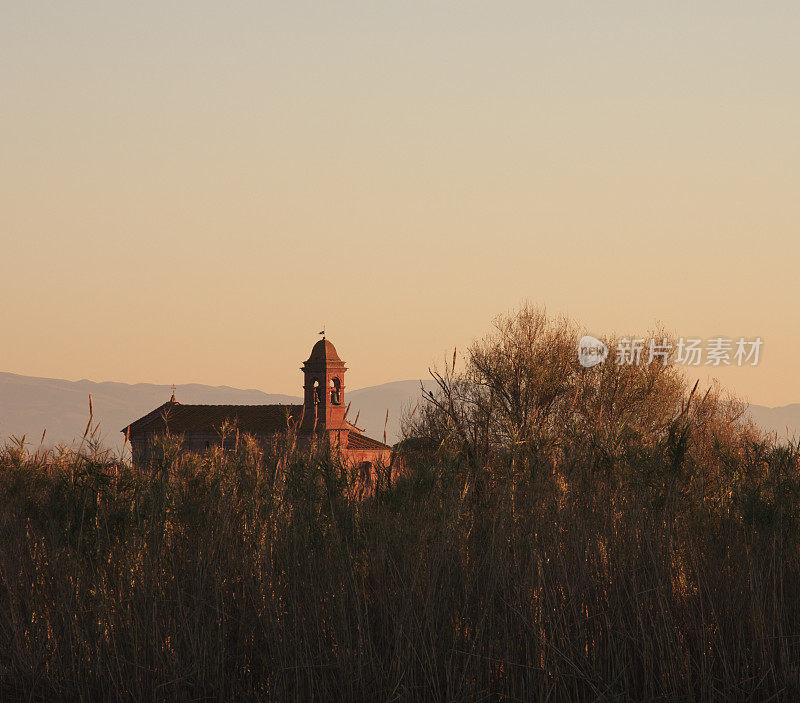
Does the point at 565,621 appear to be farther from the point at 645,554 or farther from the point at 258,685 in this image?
the point at 258,685

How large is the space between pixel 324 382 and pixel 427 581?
46.3 m

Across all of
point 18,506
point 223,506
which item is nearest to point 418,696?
point 223,506

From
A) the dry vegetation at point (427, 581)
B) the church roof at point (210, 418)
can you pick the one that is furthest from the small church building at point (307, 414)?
the dry vegetation at point (427, 581)

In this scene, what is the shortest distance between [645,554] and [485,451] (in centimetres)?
140

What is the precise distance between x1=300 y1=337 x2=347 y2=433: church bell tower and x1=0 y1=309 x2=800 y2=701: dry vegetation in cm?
4407

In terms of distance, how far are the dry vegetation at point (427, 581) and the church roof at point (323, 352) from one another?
44792mm

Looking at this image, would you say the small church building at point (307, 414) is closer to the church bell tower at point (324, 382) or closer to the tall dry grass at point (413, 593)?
the church bell tower at point (324, 382)

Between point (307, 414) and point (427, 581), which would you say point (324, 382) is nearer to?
point (307, 414)

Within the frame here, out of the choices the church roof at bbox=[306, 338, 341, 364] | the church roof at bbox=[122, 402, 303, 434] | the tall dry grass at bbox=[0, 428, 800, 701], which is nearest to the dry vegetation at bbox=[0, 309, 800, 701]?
the tall dry grass at bbox=[0, 428, 800, 701]

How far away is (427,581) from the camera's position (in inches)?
199

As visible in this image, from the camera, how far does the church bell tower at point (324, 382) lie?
50.7 metres

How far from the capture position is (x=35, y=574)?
6.05m

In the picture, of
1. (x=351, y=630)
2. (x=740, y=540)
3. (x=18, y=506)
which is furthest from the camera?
(x=18, y=506)

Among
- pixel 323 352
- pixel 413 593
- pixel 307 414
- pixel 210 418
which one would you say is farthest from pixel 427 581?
pixel 210 418
